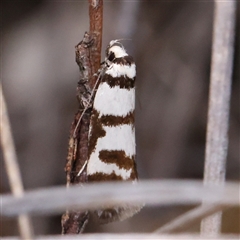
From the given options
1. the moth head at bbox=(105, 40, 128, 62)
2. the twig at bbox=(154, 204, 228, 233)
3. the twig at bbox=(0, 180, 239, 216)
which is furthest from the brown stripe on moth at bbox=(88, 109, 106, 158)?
the twig at bbox=(0, 180, 239, 216)

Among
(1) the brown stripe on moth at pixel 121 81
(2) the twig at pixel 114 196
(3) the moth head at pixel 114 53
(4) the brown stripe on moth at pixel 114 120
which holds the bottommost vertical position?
(2) the twig at pixel 114 196

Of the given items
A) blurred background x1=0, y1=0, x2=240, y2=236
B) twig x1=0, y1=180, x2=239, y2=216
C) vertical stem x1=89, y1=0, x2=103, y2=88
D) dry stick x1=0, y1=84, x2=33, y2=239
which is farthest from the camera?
blurred background x1=0, y1=0, x2=240, y2=236

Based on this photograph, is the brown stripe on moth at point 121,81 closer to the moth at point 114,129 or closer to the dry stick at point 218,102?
the moth at point 114,129

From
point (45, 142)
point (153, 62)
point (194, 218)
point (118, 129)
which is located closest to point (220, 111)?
point (194, 218)

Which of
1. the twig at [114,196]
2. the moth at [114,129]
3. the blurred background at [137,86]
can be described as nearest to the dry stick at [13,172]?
the twig at [114,196]

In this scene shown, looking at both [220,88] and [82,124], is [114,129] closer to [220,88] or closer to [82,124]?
[82,124]

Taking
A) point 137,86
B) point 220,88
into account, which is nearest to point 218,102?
point 220,88

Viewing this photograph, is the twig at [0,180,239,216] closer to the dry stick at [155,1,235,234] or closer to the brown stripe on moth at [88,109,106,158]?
the dry stick at [155,1,235,234]

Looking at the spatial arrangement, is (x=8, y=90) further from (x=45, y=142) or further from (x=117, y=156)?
(x=117, y=156)
